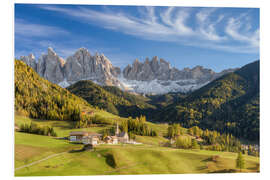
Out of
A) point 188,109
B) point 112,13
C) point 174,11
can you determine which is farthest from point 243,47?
point 188,109

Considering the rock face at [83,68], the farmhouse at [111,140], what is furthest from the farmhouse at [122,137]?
the rock face at [83,68]

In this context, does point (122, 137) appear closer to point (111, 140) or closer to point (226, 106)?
point (111, 140)

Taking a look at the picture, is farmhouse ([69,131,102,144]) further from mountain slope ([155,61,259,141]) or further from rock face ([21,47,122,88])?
rock face ([21,47,122,88])

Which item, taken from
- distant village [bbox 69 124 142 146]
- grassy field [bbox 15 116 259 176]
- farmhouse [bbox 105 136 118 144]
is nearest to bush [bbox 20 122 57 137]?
grassy field [bbox 15 116 259 176]

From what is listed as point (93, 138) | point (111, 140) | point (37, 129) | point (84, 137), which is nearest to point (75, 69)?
point (37, 129)

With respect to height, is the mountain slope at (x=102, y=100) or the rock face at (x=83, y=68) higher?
the rock face at (x=83, y=68)

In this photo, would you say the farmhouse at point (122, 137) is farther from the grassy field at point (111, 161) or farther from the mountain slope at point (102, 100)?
the mountain slope at point (102, 100)
